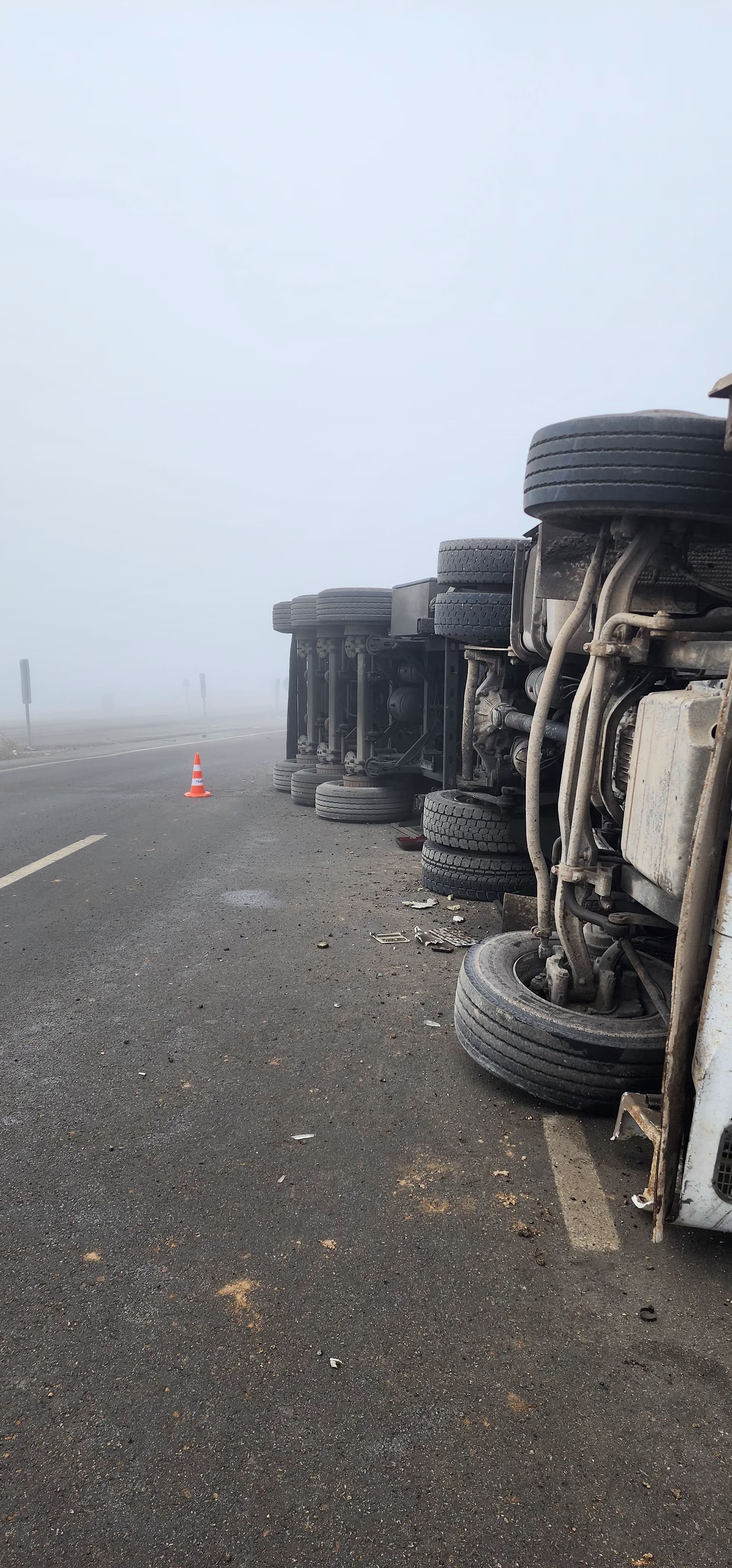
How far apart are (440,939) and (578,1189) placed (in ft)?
7.79

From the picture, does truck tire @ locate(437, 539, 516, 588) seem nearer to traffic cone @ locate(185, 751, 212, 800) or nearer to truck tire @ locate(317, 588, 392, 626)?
truck tire @ locate(317, 588, 392, 626)

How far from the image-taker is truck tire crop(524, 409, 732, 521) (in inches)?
97.2

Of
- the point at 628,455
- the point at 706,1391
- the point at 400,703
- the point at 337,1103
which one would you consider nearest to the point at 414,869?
the point at 400,703

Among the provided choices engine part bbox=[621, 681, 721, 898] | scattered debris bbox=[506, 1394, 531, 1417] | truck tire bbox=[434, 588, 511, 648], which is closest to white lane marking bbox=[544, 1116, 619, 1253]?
scattered debris bbox=[506, 1394, 531, 1417]

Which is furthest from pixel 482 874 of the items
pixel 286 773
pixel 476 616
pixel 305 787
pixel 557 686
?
pixel 286 773

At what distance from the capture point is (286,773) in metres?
11.3

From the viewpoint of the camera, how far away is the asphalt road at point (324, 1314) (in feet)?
4.88

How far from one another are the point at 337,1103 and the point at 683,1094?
133 cm

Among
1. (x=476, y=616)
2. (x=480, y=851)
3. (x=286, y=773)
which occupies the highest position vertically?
(x=476, y=616)

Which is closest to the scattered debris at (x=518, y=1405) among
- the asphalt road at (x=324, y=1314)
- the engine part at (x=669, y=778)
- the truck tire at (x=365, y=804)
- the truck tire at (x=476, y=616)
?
the asphalt road at (x=324, y=1314)

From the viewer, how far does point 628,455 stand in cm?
253

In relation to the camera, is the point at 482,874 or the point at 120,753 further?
the point at 120,753

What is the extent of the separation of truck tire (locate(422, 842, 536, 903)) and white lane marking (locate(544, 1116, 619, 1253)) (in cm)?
263

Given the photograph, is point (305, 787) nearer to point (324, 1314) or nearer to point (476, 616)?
point (476, 616)
